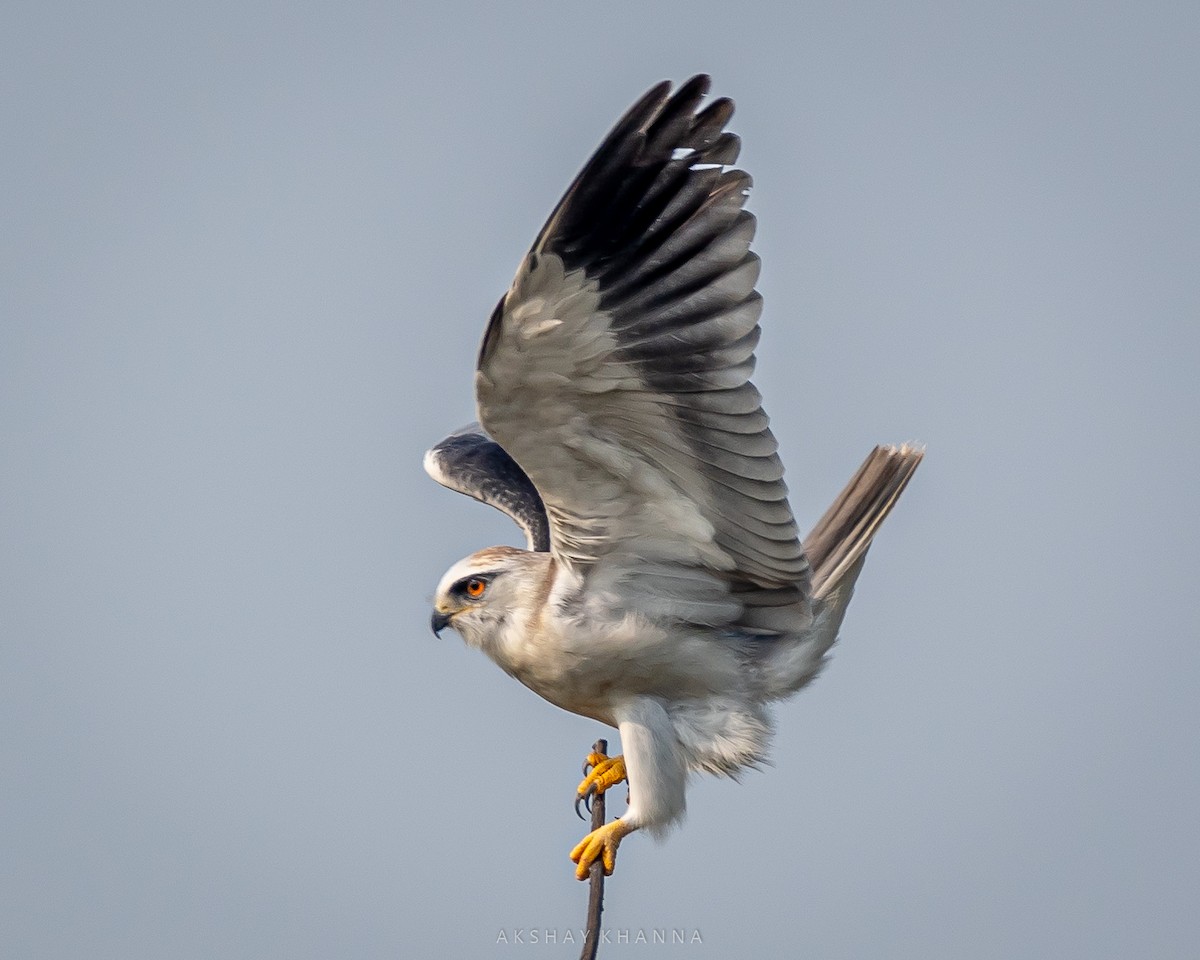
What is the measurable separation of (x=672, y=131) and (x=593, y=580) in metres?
1.86

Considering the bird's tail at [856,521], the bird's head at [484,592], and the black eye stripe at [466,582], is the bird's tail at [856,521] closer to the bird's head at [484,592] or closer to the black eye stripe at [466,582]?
the bird's head at [484,592]

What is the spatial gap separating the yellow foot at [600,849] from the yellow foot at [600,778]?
38 cm

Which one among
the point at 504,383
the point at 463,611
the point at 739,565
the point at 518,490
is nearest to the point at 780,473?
the point at 739,565

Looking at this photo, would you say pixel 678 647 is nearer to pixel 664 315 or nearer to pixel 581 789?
pixel 581 789

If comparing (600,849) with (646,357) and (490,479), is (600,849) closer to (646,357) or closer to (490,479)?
(646,357)

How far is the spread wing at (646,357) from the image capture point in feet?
15.9

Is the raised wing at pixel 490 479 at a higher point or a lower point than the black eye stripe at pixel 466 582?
higher

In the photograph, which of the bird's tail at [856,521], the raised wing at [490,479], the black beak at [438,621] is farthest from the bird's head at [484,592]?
the bird's tail at [856,521]

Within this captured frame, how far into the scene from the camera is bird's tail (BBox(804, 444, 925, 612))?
6461 millimetres

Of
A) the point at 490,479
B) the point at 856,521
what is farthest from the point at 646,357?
the point at 490,479

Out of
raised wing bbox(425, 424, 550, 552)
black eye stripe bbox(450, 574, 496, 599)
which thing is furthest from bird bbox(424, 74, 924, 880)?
raised wing bbox(425, 424, 550, 552)

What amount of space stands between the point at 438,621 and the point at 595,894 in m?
1.36

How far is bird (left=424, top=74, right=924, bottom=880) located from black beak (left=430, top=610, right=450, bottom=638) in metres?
0.01

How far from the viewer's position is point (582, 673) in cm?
584
